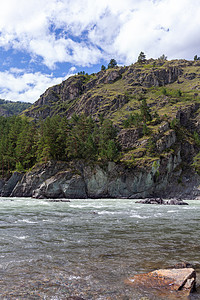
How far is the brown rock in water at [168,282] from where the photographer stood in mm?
7291

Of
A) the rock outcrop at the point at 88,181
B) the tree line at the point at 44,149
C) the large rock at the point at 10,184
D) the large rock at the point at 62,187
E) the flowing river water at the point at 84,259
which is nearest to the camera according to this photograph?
the flowing river water at the point at 84,259

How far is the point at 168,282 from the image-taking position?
771 cm

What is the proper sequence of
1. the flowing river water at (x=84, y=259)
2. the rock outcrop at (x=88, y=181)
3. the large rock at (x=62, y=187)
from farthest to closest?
the rock outcrop at (x=88, y=181)
the large rock at (x=62, y=187)
the flowing river water at (x=84, y=259)

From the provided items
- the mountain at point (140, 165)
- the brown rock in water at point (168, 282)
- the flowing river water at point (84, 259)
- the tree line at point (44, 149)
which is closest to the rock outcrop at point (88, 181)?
the mountain at point (140, 165)

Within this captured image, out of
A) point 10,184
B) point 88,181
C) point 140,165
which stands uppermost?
point 140,165

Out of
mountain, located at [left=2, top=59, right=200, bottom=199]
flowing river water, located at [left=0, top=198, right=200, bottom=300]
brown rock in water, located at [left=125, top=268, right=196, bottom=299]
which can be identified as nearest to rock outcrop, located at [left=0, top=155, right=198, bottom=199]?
mountain, located at [left=2, top=59, right=200, bottom=199]

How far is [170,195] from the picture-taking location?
8525cm

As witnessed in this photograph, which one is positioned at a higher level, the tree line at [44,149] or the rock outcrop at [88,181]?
the tree line at [44,149]

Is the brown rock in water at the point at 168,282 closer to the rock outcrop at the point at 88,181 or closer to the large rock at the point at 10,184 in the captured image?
the rock outcrop at the point at 88,181

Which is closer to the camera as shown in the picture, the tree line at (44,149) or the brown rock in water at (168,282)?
the brown rock in water at (168,282)

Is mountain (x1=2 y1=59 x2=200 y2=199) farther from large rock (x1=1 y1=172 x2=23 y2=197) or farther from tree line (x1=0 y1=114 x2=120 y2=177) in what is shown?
tree line (x1=0 y1=114 x2=120 y2=177)

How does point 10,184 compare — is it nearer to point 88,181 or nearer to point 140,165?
point 88,181

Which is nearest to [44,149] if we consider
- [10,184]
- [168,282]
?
[10,184]

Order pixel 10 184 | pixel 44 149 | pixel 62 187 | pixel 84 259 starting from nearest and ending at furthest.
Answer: pixel 84 259 < pixel 62 187 < pixel 10 184 < pixel 44 149
